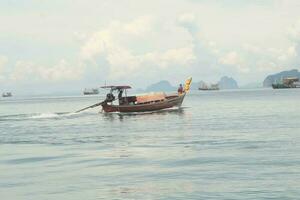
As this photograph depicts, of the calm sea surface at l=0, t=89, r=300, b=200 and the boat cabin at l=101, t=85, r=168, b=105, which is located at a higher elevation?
the boat cabin at l=101, t=85, r=168, b=105

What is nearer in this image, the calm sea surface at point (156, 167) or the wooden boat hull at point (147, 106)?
the calm sea surface at point (156, 167)

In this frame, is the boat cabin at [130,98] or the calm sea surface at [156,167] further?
the boat cabin at [130,98]

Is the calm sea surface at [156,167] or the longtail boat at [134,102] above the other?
the longtail boat at [134,102]

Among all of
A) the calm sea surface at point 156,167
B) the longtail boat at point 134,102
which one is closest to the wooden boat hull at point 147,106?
the longtail boat at point 134,102

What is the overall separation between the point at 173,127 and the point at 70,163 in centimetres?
2620

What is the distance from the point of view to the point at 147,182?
23.2 m

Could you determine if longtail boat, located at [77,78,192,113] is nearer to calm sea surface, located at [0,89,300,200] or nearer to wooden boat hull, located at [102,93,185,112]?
wooden boat hull, located at [102,93,185,112]

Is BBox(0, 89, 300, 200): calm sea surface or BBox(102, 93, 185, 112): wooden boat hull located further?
BBox(102, 93, 185, 112): wooden boat hull

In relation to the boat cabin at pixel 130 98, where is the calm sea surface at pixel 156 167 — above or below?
below

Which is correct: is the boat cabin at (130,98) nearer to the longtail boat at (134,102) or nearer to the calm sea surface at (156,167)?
the longtail boat at (134,102)

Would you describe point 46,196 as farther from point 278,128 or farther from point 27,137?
point 278,128

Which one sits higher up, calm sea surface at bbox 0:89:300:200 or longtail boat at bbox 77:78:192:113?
longtail boat at bbox 77:78:192:113

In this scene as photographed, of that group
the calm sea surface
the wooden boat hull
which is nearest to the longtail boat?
the wooden boat hull

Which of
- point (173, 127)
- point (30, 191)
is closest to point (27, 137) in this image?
point (173, 127)
